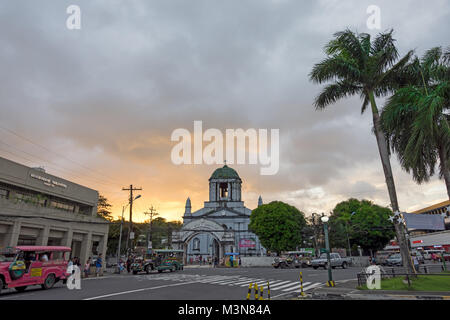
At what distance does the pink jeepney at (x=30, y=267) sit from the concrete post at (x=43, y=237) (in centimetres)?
1102

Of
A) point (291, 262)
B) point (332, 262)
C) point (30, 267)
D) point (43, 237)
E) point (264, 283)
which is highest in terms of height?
point (43, 237)

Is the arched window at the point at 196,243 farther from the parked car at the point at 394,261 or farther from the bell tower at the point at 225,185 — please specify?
the parked car at the point at 394,261

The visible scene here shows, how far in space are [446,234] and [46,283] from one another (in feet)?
190

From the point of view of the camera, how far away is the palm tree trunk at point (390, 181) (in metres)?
15.3

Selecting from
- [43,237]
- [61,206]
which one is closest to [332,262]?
[43,237]

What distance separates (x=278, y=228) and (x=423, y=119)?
41.6 meters

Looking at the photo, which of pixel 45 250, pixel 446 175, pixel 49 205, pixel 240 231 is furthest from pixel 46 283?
pixel 240 231

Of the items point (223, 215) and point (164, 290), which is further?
point (223, 215)

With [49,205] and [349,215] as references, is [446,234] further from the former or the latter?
[49,205]

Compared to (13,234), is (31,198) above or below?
Answer: above

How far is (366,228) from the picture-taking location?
52781 mm

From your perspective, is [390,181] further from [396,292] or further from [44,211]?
[44,211]

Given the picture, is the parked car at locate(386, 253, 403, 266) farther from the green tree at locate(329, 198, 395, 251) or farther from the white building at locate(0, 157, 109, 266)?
the white building at locate(0, 157, 109, 266)
